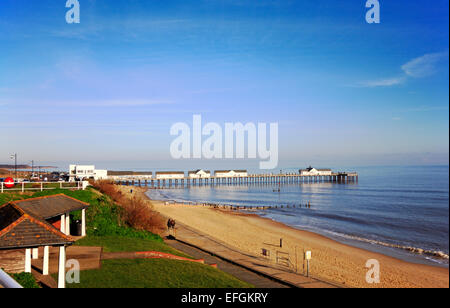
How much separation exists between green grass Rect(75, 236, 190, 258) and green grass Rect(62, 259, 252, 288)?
2607 millimetres

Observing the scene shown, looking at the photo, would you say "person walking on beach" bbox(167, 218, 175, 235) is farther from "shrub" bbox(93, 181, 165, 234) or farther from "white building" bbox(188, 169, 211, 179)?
"white building" bbox(188, 169, 211, 179)

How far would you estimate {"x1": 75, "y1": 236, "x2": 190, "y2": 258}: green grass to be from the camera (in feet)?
55.9

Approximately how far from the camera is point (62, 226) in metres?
17.4

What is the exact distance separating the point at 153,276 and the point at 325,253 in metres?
17.1

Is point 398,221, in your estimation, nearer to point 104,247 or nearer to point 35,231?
point 104,247

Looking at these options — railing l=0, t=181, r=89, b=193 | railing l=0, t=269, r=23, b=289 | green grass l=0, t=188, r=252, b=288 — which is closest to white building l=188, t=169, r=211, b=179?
railing l=0, t=181, r=89, b=193

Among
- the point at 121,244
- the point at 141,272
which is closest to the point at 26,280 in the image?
the point at 141,272

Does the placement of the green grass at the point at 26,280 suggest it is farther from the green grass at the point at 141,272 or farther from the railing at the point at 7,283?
the railing at the point at 7,283

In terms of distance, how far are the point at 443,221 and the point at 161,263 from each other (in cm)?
4025

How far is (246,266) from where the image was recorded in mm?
16812

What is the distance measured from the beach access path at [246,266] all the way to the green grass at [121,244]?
2.27 m

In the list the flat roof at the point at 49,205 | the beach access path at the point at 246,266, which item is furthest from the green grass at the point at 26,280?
the beach access path at the point at 246,266

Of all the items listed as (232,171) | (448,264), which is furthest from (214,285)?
(232,171)

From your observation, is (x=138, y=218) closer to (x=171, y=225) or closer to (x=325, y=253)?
(x=171, y=225)
